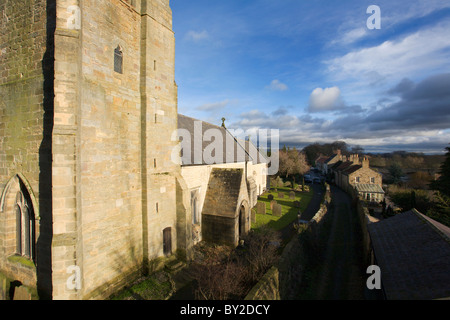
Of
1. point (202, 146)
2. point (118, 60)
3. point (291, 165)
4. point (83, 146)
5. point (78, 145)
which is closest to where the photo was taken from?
point (78, 145)

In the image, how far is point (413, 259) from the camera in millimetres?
8250

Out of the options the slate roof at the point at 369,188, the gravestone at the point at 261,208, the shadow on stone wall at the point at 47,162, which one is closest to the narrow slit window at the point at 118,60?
the shadow on stone wall at the point at 47,162

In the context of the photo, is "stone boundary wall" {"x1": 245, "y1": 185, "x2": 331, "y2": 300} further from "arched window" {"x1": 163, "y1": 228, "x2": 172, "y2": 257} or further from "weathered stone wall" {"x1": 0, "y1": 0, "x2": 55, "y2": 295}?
"weathered stone wall" {"x1": 0, "y1": 0, "x2": 55, "y2": 295}

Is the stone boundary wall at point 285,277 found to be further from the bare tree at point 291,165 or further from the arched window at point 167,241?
the bare tree at point 291,165

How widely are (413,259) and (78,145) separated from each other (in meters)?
13.2

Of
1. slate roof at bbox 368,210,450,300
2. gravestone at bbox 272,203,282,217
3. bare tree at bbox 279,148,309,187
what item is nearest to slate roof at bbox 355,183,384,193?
bare tree at bbox 279,148,309,187

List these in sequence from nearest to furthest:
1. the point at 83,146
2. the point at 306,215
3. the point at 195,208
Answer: the point at 83,146 → the point at 195,208 → the point at 306,215

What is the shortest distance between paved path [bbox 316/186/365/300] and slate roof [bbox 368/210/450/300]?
104 inches

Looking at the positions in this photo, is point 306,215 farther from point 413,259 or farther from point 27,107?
point 27,107

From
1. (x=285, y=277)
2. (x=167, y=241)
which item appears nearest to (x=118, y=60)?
(x=167, y=241)

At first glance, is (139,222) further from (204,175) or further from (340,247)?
(340,247)

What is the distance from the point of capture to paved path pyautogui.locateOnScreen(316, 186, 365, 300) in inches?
429

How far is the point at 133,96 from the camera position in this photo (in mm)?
10391

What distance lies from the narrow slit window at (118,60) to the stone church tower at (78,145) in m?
0.05
